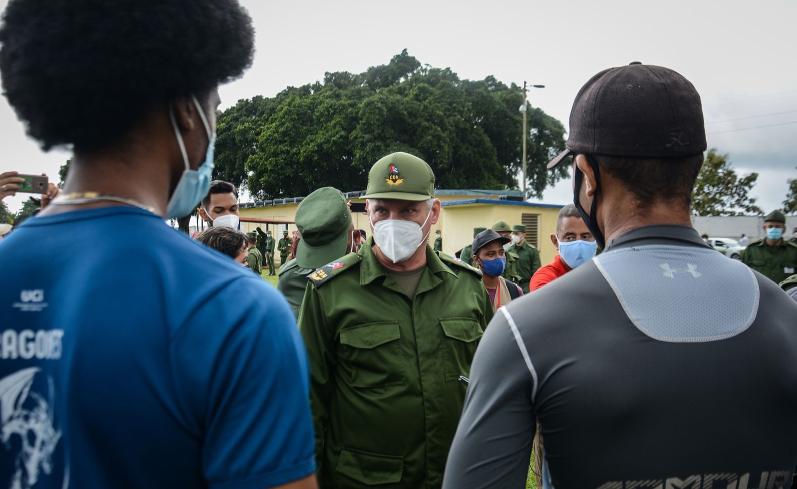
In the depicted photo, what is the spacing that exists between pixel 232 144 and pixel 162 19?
45.8 metres

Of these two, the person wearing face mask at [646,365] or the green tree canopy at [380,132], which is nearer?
the person wearing face mask at [646,365]

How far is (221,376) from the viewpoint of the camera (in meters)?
1.15

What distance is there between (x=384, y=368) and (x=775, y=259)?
9.92m

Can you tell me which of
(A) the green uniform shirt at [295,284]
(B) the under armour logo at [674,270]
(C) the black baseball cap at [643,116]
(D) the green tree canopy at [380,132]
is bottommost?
(A) the green uniform shirt at [295,284]

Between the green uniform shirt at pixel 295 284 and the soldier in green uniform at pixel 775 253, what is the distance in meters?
8.92

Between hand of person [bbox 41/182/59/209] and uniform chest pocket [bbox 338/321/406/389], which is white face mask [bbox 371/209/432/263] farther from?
hand of person [bbox 41/182/59/209]

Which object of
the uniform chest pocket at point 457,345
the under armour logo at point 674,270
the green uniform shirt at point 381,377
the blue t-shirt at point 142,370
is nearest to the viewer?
the blue t-shirt at point 142,370

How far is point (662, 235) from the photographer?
1.56 m

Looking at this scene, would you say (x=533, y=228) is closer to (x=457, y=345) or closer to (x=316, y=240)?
(x=316, y=240)

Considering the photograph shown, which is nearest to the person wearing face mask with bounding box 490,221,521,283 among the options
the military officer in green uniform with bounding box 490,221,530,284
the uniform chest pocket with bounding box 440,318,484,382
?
the military officer in green uniform with bounding box 490,221,530,284

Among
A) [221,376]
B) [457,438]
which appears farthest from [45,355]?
[457,438]

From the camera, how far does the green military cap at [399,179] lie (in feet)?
11.2

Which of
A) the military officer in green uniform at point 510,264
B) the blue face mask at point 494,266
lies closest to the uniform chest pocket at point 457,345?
the blue face mask at point 494,266

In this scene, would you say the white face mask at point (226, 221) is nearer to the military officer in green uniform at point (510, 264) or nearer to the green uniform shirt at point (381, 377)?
the green uniform shirt at point (381, 377)
